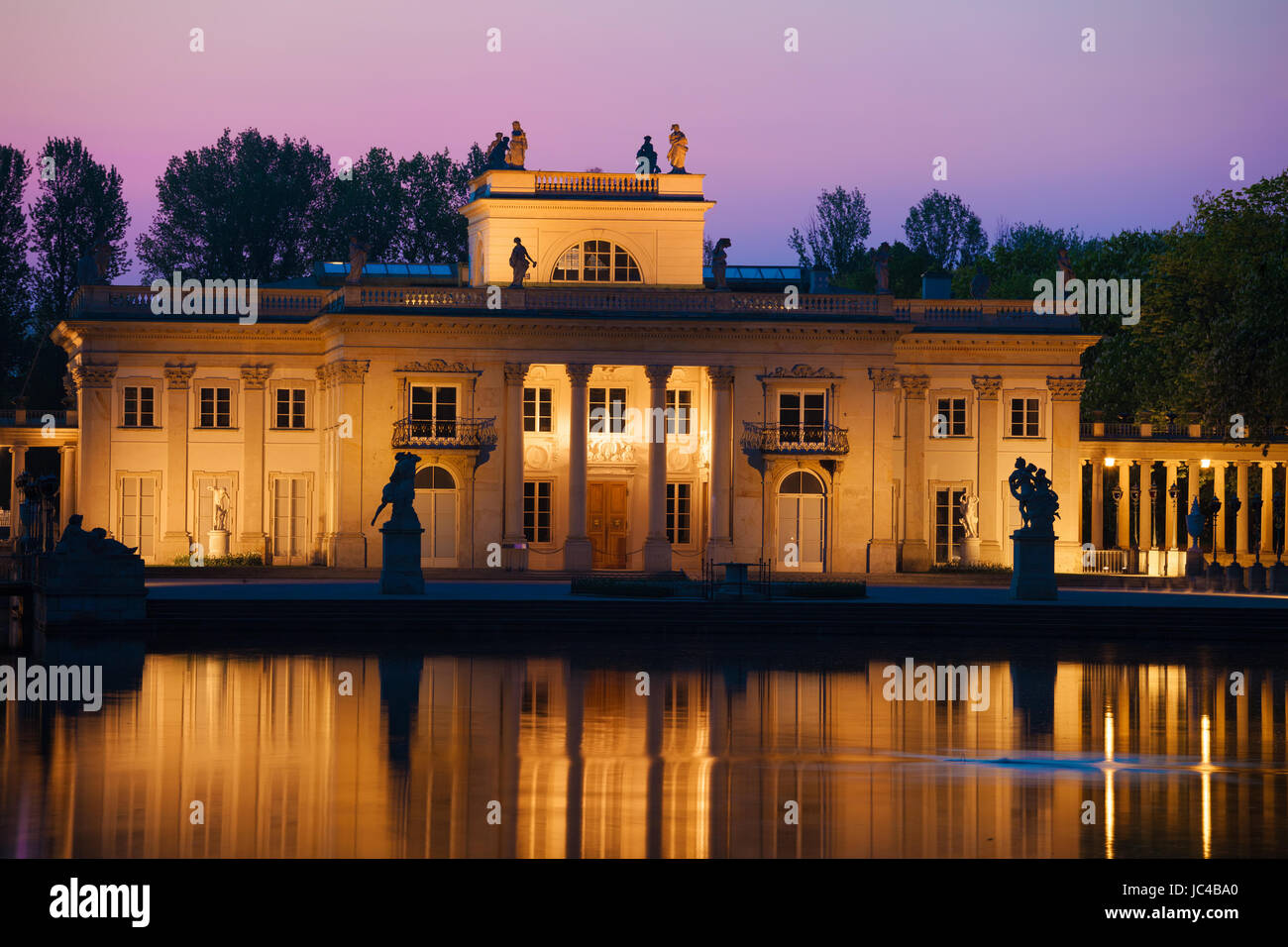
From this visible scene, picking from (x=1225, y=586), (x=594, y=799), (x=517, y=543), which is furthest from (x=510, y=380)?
(x=594, y=799)

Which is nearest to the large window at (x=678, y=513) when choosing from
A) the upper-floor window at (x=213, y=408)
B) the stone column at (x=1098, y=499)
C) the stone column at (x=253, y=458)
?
the stone column at (x=253, y=458)

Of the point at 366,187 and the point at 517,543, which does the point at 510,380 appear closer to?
the point at 517,543

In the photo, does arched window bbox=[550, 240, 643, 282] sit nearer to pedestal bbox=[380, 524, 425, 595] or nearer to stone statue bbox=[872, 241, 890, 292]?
stone statue bbox=[872, 241, 890, 292]

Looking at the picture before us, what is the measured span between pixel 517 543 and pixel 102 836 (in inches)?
1574

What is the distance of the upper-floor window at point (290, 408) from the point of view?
189 feet

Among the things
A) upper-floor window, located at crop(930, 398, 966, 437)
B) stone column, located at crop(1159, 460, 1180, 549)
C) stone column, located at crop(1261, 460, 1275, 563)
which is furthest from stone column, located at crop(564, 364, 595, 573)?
stone column, located at crop(1261, 460, 1275, 563)

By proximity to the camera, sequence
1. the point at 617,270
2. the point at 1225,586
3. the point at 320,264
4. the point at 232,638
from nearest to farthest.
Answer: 1. the point at 232,638
2. the point at 1225,586
3. the point at 617,270
4. the point at 320,264

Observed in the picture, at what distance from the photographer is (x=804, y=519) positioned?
180ft

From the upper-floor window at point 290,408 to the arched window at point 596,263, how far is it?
9.25 metres

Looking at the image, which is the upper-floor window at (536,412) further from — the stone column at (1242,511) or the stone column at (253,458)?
the stone column at (1242,511)

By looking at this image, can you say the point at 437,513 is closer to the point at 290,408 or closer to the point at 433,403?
the point at 433,403

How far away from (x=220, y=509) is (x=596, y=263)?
14226 mm

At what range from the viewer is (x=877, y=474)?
55062 millimetres

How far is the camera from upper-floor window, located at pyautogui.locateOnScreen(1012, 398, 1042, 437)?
58281 mm
